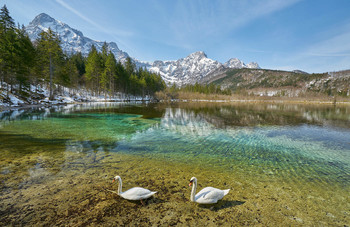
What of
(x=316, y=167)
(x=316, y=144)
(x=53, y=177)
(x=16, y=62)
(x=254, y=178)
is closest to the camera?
(x=53, y=177)

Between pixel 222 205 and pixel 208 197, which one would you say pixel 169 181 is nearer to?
pixel 208 197

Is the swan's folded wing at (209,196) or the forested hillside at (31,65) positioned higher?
the forested hillside at (31,65)

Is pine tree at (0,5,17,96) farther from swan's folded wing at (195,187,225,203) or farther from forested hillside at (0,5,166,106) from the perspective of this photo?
swan's folded wing at (195,187,225,203)

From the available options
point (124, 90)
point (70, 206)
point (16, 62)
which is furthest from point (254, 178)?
point (124, 90)

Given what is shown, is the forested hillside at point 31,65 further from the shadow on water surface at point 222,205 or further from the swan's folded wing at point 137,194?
the shadow on water surface at point 222,205

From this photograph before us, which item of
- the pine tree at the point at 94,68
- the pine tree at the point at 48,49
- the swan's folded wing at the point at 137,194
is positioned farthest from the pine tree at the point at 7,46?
the swan's folded wing at the point at 137,194

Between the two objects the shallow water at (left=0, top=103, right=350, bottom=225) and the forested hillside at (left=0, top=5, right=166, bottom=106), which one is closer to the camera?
the shallow water at (left=0, top=103, right=350, bottom=225)

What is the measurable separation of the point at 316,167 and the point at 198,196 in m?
8.34

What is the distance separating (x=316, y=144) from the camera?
1354 centimetres

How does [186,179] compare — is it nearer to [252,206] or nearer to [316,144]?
[252,206]

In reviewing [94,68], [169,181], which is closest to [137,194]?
[169,181]

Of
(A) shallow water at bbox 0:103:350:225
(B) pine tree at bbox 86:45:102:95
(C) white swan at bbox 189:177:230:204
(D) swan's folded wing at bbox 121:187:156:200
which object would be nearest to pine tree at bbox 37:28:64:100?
(B) pine tree at bbox 86:45:102:95

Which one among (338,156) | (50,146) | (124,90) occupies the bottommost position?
(338,156)

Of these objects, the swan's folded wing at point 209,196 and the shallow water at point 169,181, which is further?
the swan's folded wing at point 209,196
